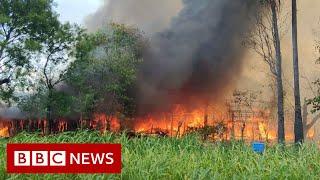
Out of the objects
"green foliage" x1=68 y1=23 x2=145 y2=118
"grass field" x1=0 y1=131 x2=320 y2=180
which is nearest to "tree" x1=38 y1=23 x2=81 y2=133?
"green foliage" x1=68 y1=23 x2=145 y2=118

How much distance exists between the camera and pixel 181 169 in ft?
32.2

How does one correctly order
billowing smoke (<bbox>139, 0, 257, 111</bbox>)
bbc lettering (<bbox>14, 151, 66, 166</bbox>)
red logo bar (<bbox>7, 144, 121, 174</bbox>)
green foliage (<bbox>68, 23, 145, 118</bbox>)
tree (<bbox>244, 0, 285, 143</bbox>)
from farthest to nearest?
billowing smoke (<bbox>139, 0, 257, 111</bbox>)
green foliage (<bbox>68, 23, 145, 118</bbox>)
tree (<bbox>244, 0, 285, 143</bbox>)
bbc lettering (<bbox>14, 151, 66, 166</bbox>)
red logo bar (<bbox>7, 144, 121, 174</bbox>)

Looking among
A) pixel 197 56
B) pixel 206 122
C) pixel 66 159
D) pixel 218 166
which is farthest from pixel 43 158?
pixel 197 56

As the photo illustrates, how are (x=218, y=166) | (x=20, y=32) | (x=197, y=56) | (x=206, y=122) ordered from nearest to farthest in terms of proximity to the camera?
(x=218, y=166)
(x=20, y=32)
(x=206, y=122)
(x=197, y=56)

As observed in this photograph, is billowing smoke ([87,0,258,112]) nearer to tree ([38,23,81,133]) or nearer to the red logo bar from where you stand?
tree ([38,23,81,133])

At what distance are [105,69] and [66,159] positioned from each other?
22.8 meters

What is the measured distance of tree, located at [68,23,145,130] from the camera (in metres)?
30.1

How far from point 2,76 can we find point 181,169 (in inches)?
847

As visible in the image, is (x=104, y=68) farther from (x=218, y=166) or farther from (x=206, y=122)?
(x=218, y=166)

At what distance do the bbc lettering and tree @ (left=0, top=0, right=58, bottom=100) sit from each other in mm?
19266

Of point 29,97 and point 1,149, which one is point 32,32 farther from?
point 1,149

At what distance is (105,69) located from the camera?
103ft

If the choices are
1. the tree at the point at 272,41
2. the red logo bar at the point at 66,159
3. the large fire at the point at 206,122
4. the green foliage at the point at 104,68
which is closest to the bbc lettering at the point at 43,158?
the red logo bar at the point at 66,159

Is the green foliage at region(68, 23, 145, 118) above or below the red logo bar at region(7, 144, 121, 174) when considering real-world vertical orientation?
above
